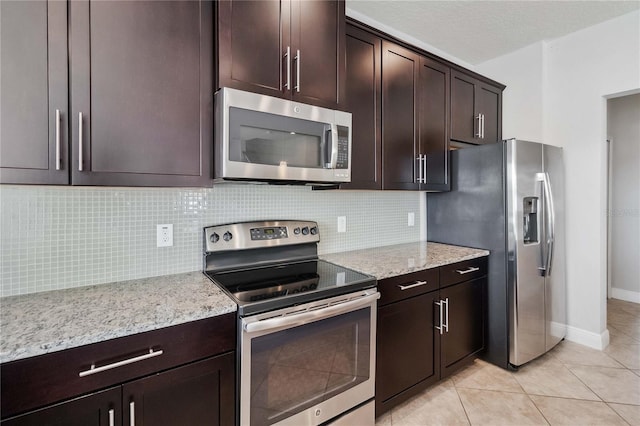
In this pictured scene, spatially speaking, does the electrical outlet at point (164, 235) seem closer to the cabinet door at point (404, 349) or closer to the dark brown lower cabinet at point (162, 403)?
the dark brown lower cabinet at point (162, 403)

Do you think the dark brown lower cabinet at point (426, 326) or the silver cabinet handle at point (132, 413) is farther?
the dark brown lower cabinet at point (426, 326)

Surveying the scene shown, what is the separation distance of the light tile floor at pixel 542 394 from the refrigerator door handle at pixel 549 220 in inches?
30.0

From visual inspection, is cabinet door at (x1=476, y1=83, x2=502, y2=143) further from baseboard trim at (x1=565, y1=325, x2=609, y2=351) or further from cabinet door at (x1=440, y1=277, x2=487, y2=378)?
baseboard trim at (x1=565, y1=325, x2=609, y2=351)

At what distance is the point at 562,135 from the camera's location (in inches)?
116

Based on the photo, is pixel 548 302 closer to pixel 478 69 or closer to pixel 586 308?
pixel 586 308

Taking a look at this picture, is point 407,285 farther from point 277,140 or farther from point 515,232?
point 277,140

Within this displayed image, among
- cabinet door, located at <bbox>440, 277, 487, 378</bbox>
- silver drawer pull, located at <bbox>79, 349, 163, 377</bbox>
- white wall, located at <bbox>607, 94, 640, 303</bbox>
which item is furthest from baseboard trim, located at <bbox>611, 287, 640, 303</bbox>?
silver drawer pull, located at <bbox>79, 349, 163, 377</bbox>

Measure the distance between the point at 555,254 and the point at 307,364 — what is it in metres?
2.36

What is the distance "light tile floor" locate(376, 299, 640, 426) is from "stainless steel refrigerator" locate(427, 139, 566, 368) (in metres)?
0.14

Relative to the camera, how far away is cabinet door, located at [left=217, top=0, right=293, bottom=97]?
1.43 metres

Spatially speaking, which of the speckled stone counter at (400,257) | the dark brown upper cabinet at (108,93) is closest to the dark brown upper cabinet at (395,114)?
the speckled stone counter at (400,257)

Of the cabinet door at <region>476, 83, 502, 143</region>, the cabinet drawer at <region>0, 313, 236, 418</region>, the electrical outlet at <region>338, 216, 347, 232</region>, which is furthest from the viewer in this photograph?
the cabinet door at <region>476, 83, 502, 143</region>

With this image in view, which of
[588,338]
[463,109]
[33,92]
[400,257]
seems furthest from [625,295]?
[33,92]

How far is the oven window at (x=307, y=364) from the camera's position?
130 centimetres
